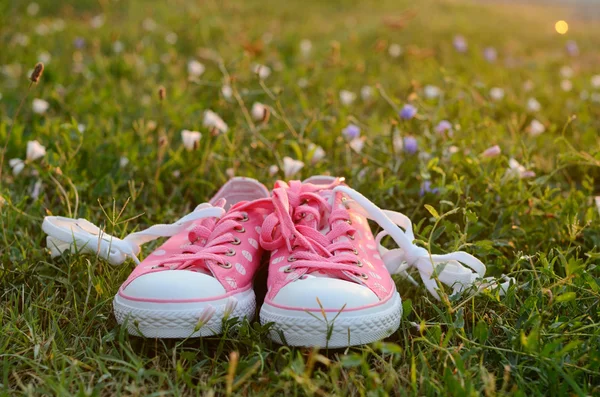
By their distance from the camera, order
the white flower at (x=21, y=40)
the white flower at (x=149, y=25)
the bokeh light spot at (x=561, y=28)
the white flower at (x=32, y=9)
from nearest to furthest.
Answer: the white flower at (x=21, y=40) → the white flower at (x=149, y=25) → the white flower at (x=32, y=9) → the bokeh light spot at (x=561, y=28)

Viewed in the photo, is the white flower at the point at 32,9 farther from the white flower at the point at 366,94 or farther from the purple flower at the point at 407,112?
the purple flower at the point at 407,112

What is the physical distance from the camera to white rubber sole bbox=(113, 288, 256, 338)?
4.72ft

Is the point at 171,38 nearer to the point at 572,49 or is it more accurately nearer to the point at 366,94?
the point at 366,94

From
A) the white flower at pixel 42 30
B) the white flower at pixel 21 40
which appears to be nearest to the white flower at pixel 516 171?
the white flower at pixel 21 40

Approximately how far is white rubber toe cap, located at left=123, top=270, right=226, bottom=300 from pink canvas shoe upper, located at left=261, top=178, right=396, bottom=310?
143 millimetres

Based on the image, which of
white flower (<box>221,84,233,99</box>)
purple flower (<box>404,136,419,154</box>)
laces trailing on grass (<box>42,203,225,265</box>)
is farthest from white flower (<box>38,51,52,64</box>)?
purple flower (<box>404,136,419,154</box>)

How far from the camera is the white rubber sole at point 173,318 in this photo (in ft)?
4.72

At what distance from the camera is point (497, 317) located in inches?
62.7

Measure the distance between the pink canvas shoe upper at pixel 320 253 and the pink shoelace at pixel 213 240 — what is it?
3.5 inches

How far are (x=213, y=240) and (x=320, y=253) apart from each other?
282 mm

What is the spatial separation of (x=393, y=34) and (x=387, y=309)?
4.15 m

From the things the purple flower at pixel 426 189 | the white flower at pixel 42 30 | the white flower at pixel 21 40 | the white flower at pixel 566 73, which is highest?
the purple flower at pixel 426 189

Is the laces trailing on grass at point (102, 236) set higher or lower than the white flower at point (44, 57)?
higher

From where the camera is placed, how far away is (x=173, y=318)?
144 centimetres
